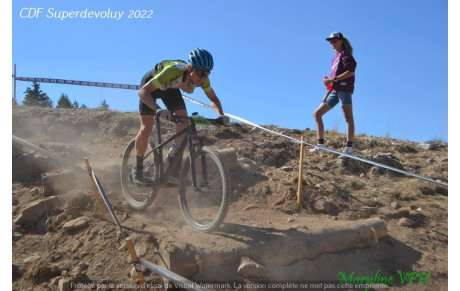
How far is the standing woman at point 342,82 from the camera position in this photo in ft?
21.4

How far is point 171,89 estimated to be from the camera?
16.4 feet

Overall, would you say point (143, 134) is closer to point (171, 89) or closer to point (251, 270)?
point (171, 89)

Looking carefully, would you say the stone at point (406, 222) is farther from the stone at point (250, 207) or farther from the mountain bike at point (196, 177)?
the mountain bike at point (196, 177)

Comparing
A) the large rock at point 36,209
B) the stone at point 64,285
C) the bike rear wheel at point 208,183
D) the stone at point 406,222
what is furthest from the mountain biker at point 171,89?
the stone at point 406,222

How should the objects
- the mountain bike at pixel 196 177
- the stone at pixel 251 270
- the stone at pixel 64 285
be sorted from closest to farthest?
the stone at pixel 64 285
the stone at pixel 251 270
the mountain bike at pixel 196 177

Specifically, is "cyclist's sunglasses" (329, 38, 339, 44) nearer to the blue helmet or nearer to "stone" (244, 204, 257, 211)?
the blue helmet

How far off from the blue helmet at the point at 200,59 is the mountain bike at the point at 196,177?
22.9 inches

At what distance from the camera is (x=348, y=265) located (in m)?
4.22

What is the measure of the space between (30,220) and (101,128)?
13.8 ft

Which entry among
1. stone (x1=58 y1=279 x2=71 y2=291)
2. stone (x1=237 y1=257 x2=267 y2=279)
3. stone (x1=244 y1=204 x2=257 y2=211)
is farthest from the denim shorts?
stone (x1=58 y1=279 x2=71 y2=291)

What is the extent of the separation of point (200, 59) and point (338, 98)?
3.44 m

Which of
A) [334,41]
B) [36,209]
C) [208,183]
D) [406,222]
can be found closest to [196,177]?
[208,183]

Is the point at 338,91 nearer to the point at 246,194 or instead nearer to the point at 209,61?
the point at 246,194

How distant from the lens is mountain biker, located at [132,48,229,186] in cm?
424
